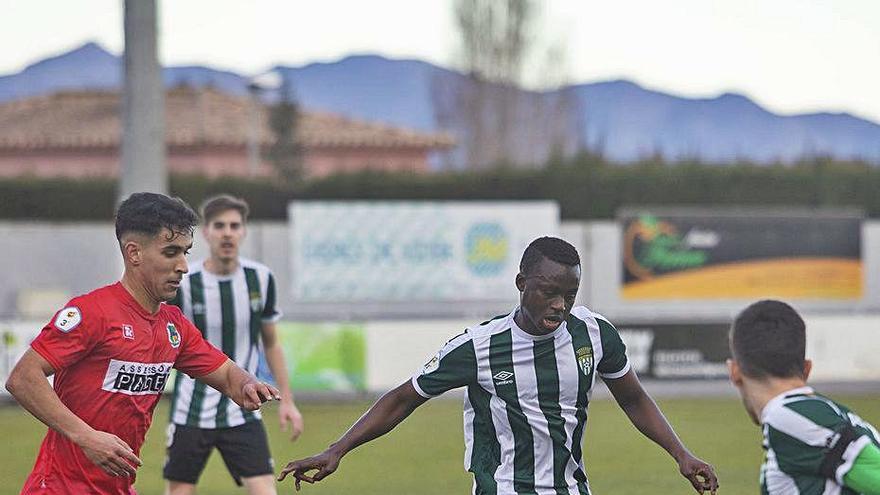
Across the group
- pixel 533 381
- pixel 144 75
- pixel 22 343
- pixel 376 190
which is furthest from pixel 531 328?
pixel 376 190

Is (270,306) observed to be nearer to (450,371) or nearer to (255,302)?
(255,302)

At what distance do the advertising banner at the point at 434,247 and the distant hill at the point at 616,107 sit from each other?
4.58 metres

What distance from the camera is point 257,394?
5.19m

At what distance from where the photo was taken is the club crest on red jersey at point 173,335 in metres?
5.27

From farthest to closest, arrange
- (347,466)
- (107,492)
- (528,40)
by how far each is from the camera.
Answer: (528,40), (347,466), (107,492)

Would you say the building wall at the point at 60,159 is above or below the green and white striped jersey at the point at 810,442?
above

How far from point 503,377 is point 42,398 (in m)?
1.69

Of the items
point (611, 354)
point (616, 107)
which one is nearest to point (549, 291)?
point (611, 354)

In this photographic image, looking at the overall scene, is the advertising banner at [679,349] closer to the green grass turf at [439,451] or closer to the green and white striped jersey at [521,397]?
the green grass turf at [439,451]

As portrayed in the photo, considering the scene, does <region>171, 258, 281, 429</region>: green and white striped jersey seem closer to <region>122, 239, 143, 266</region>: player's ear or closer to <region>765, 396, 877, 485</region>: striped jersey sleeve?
<region>122, 239, 143, 266</region>: player's ear

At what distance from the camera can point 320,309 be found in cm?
2625

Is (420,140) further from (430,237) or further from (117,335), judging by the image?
(117,335)

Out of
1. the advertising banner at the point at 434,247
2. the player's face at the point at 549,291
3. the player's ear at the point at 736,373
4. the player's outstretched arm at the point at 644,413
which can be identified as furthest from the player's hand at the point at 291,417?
the advertising banner at the point at 434,247

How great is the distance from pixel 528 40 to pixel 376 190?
758 inches
